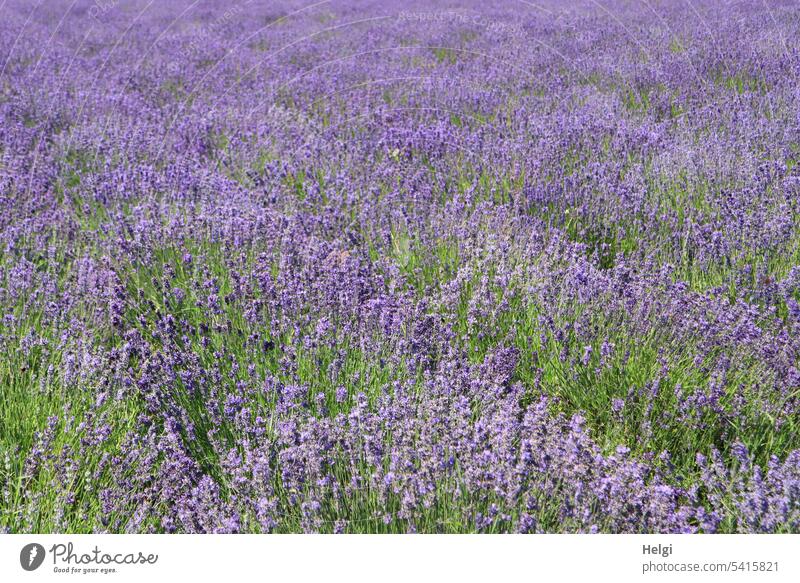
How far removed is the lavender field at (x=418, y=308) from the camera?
1730 mm

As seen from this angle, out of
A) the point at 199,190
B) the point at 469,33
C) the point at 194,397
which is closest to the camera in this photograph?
the point at 194,397

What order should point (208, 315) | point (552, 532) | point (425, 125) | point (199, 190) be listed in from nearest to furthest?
point (552, 532), point (208, 315), point (199, 190), point (425, 125)

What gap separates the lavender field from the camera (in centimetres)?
173

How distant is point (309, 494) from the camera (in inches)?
65.8

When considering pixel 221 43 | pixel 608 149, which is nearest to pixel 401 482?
pixel 608 149

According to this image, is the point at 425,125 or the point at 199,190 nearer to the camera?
the point at 199,190

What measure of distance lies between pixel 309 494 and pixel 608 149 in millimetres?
2869

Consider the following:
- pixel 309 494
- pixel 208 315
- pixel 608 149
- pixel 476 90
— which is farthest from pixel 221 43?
pixel 309 494

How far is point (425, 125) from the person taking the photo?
446 cm

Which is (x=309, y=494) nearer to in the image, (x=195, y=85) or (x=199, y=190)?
(x=199, y=190)

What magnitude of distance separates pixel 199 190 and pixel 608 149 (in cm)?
229

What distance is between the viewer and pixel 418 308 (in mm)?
2379
